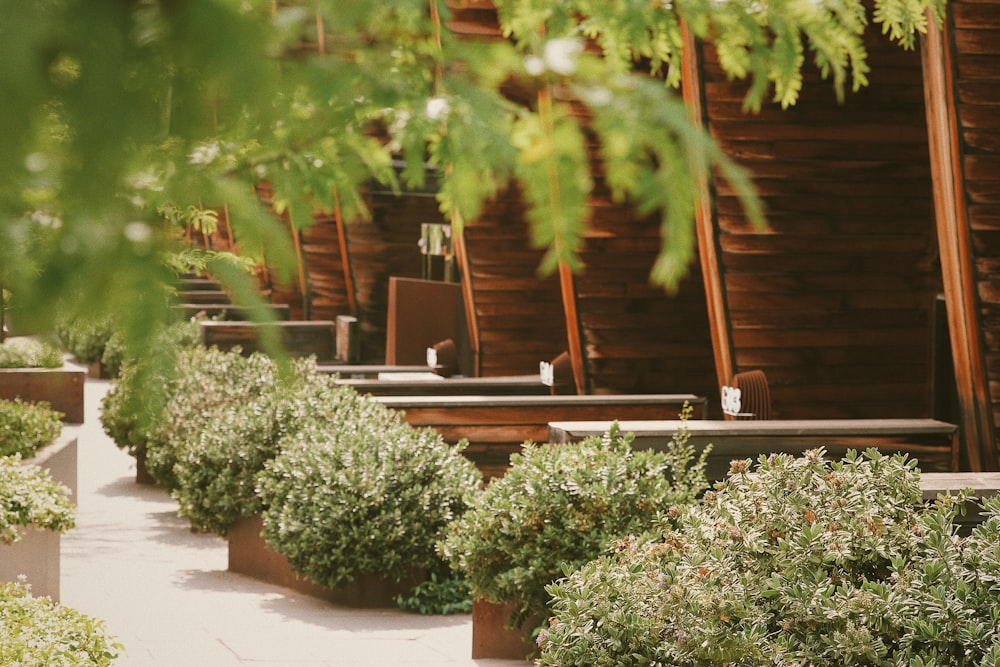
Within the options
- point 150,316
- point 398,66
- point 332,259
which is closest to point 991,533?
point 398,66

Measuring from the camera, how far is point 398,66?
4.34 feet

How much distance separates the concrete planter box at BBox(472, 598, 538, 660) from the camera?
6.25m

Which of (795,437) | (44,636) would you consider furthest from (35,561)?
(795,437)

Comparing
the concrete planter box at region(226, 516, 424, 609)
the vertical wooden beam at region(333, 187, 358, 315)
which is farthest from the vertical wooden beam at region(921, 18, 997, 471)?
the vertical wooden beam at region(333, 187, 358, 315)

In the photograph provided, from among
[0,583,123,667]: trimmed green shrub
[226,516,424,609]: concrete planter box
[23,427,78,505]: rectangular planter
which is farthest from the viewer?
[23,427,78,505]: rectangular planter

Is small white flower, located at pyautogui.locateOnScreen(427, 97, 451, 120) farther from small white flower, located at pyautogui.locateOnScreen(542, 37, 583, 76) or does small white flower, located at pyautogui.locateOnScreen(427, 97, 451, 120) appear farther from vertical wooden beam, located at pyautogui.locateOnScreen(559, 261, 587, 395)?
vertical wooden beam, located at pyautogui.locateOnScreen(559, 261, 587, 395)

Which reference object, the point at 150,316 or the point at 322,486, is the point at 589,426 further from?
the point at 150,316

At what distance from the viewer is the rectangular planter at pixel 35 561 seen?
6590 millimetres

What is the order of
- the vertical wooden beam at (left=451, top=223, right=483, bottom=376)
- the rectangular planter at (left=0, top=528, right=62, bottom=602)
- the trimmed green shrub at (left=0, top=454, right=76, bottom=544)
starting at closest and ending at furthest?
the trimmed green shrub at (left=0, top=454, right=76, bottom=544) → the rectangular planter at (left=0, top=528, right=62, bottom=602) → the vertical wooden beam at (left=451, top=223, right=483, bottom=376)

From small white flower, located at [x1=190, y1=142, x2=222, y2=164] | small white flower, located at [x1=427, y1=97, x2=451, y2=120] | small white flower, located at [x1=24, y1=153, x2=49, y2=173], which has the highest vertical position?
small white flower, located at [x1=427, y1=97, x2=451, y2=120]

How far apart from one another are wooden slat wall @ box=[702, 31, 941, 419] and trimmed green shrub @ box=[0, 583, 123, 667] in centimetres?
509

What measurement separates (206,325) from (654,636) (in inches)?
505

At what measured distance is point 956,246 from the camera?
23.3 feet

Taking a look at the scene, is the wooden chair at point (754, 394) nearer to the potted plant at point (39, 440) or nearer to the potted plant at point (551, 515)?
the potted plant at point (551, 515)
